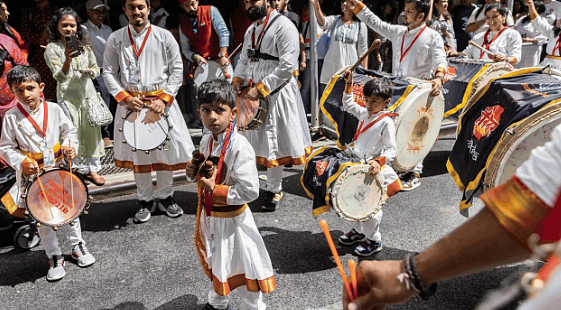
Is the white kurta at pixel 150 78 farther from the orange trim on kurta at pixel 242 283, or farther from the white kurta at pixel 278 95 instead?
the orange trim on kurta at pixel 242 283

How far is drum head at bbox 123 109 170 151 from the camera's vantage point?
149 inches

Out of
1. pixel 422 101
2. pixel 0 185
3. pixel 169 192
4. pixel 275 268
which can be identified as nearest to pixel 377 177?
pixel 275 268

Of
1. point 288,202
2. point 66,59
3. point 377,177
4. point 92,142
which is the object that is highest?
point 66,59

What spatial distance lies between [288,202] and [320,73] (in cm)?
310

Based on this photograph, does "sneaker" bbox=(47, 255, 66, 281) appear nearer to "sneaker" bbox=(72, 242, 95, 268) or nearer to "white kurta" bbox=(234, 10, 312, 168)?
"sneaker" bbox=(72, 242, 95, 268)

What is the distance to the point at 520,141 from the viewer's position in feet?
7.91

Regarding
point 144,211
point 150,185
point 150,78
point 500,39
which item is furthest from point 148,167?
point 500,39

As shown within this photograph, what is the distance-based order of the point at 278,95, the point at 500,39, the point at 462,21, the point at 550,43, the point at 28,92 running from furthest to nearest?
the point at 462,21 → the point at 550,43 → the point at 500,39 → the point at 278,95 → the point at 28,92

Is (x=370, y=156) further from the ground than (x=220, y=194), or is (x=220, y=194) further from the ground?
(x=220, y=194)

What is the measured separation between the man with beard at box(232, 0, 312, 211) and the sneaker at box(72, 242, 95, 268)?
1649 mm

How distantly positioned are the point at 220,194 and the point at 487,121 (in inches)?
68.5

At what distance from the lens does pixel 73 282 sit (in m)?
3.18

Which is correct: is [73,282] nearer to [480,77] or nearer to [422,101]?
[422,101]

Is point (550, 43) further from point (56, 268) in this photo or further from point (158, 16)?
point (56, 268)
